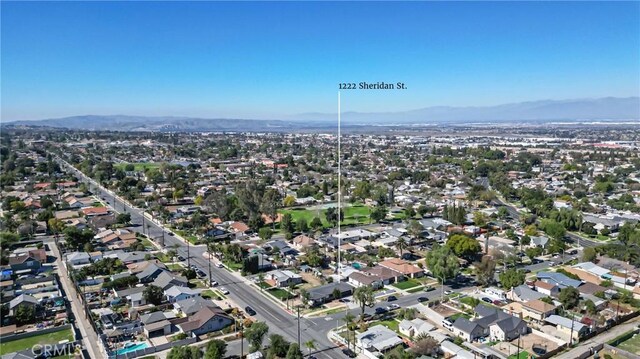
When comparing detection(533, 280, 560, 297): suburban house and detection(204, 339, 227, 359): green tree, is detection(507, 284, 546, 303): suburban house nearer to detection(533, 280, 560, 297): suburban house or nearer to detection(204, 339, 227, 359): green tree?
detection(533, 280, 560, 297): suburban house

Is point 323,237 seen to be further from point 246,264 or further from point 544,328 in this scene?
point 544,328

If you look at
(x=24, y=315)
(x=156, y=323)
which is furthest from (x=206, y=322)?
(x=24, y=315)

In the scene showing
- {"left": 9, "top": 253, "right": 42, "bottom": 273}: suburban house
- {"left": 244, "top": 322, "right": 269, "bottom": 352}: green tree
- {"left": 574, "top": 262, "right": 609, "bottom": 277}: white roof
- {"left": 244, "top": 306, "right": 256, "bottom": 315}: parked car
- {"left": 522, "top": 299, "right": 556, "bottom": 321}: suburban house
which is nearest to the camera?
{"left": 244, "top": 322, "right": 269, "bottom": 352}: green tree

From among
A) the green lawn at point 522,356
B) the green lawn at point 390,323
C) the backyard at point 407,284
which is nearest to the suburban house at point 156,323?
the green lawn at point 390,323

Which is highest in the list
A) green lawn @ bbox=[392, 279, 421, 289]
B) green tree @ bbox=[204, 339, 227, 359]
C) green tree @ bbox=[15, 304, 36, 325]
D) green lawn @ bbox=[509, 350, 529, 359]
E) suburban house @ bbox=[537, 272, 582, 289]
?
green tree @ bbox=[204, 339, 227, 359]

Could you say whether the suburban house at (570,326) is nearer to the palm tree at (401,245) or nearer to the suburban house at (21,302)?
the palm tree at (401,245)

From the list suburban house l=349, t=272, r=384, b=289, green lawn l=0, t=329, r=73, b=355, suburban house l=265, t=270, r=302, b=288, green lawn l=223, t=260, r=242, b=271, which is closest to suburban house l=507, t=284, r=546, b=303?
suburban house l=349, t=272, r=384, b=289

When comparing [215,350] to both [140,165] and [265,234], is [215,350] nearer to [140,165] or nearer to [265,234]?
[265,234]
